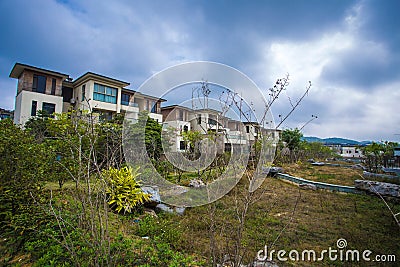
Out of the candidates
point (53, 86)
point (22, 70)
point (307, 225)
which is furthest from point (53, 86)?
point (307, 225)

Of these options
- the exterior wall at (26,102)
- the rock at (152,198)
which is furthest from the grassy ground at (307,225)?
the exterior wall at (26,102)

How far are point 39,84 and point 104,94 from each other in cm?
346

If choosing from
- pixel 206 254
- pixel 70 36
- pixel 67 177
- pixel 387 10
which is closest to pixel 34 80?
pixel 70 36

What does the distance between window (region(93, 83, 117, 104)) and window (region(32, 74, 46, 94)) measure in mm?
2675

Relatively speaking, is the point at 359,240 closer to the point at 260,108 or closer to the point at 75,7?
the point at 260,108

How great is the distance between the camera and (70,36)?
5801 millimetres

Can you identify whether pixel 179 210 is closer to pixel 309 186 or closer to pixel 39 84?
pixel 309 186

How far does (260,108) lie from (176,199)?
362 cm

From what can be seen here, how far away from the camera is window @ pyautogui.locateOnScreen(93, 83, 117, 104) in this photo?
43.7 ft

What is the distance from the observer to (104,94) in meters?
13.8

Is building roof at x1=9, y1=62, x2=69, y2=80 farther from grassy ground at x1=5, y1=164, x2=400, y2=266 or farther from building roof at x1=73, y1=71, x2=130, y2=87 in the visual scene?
grassy ground at x1=5, y1=164, x2=400, y2=266

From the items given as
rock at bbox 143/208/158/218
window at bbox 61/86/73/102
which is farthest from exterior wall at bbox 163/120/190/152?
window at bbox 61/86/73/102

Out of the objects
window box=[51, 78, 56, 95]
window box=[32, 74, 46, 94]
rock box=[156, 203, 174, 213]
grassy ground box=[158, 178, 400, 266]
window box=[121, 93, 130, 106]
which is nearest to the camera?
grassy ground box=[158, 178, 400, 266]

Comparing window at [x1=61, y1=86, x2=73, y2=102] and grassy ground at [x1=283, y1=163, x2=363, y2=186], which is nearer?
grassy ground at [x1=283, y1=163, x2=363, y2=186]
